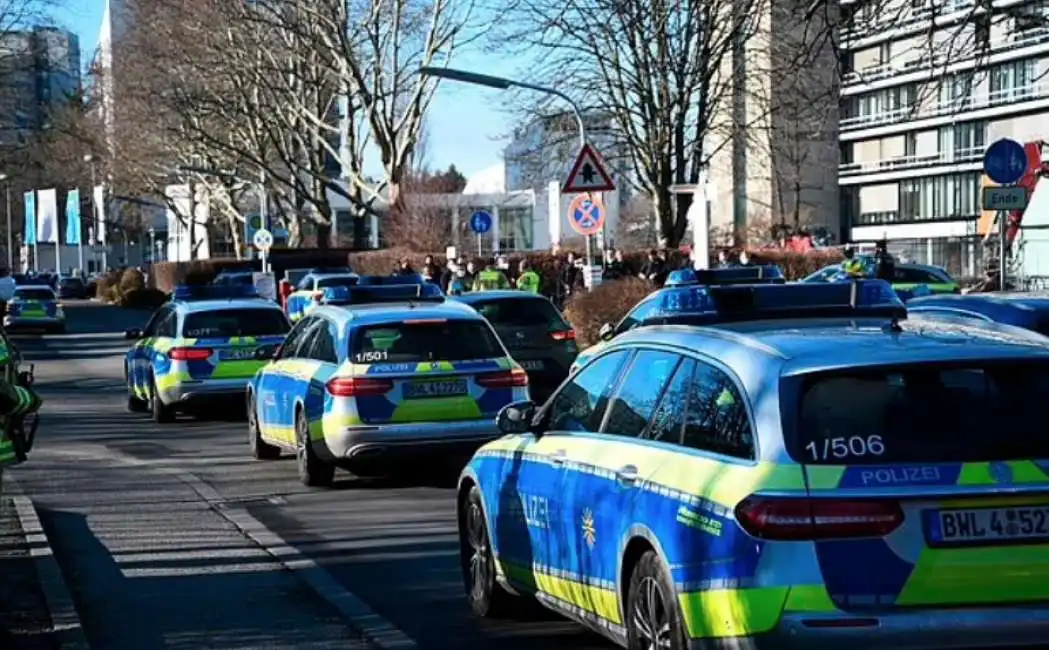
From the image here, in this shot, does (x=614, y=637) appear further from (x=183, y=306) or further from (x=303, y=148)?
(x=303, y=148)

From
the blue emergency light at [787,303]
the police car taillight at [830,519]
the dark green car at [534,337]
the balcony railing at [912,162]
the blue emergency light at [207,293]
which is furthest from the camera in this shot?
the balcony railing at [912,162]

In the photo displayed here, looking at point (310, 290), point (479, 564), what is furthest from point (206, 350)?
point (310, 290)

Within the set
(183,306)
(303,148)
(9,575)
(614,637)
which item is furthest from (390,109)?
(614,637)

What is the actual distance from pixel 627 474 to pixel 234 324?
50.9 feet

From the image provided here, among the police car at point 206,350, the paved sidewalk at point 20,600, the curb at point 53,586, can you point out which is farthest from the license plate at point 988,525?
the police car at point 206,350

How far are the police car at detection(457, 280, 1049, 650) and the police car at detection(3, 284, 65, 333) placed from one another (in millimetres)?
48202

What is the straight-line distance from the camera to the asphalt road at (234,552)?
8.56m

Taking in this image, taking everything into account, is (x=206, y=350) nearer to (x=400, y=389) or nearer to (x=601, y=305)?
(x=400, y=389)

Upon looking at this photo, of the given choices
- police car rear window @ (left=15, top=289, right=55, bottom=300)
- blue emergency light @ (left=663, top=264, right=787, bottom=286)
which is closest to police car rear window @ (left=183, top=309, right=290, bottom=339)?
blue emergency light @ (left=663, top=264, right=787, bottom=286)

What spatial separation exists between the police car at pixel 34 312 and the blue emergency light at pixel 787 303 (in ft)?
154

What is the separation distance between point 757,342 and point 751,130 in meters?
37.3

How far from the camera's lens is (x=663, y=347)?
6941 millimetres

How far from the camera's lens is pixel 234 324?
21562 millimetres

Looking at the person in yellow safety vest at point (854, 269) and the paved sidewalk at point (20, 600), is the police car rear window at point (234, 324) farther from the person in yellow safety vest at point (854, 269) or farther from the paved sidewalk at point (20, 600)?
the paved sidewalk at point (20, 600)
